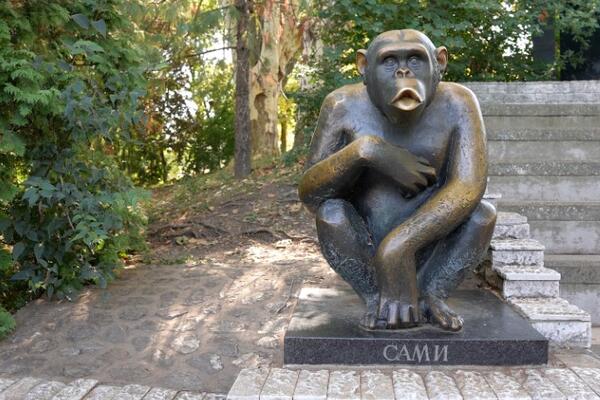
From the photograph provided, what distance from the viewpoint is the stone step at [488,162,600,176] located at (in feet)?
17.8

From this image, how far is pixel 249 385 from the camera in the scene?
259 cm

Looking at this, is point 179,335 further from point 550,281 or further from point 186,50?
point 186,50

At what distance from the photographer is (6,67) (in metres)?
4.45

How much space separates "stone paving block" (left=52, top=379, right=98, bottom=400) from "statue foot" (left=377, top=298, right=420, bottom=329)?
1.41 meters

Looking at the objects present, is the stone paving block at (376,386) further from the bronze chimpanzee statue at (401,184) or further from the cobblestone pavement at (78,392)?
the cobblestone pavement at (78,392)

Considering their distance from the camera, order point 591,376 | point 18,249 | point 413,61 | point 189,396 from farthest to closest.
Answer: point 18,249, point 189,396, point 413,61, point 591,376

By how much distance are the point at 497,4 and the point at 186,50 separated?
16.0ft

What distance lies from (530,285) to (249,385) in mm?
1885

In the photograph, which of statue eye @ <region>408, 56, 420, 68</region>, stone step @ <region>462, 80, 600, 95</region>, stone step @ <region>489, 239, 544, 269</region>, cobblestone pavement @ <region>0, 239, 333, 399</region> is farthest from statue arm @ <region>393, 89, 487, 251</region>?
stone step @ <region>462, 80, 600, 95</region>

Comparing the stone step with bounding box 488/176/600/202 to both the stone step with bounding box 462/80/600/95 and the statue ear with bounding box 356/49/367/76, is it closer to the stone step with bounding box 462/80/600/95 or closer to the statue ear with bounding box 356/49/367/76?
the stone step with bounding box 462/80/600/95

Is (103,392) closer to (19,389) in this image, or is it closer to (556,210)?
(19,389)

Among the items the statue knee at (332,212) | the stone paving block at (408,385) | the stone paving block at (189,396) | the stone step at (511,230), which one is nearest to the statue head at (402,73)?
the statue knee at (332,212)

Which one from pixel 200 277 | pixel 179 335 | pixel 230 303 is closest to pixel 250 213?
pixel 200 277

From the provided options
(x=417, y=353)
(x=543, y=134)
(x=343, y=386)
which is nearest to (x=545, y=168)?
(x=543, y=134)
